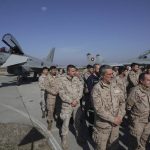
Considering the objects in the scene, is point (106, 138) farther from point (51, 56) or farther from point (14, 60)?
point (51, 56)

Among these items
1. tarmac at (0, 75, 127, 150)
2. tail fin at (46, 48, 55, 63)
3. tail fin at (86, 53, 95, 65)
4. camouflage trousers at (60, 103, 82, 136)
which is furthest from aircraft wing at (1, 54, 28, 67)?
camouflage trousers at (60, 103, 82, 136)

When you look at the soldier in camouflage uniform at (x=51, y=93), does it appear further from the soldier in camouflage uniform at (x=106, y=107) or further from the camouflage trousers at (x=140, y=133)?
the camouflage trousers at (x=140, y=133)

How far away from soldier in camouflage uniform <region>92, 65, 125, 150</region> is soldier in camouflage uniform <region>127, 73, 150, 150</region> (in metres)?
0.29

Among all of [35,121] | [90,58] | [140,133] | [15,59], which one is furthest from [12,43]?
[140,133]

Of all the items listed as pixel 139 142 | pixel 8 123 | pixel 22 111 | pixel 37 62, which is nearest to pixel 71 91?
pixel 139 142

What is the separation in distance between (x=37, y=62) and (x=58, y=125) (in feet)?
64.2

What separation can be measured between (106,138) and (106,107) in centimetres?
57

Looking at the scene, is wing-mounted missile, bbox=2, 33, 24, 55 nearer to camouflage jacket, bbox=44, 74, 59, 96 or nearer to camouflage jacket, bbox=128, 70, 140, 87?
camouflage jacket, bbox=44, 74, 59, 96

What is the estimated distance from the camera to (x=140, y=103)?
15.6 feet

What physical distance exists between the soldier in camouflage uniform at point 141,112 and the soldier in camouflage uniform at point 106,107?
0.95ft

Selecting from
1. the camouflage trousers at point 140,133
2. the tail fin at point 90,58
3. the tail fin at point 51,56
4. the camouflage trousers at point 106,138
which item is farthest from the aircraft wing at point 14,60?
the camouflage trousers at point 140,133

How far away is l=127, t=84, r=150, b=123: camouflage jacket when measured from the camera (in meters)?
4.73

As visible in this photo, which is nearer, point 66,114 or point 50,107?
point 66,114

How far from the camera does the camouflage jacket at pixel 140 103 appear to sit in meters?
4.73
